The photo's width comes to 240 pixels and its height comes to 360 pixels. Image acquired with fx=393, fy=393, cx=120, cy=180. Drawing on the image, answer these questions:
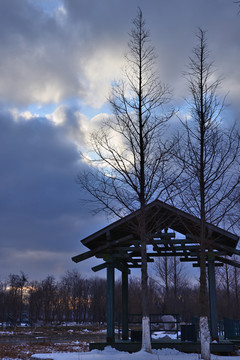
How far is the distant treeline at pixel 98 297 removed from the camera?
144 ft

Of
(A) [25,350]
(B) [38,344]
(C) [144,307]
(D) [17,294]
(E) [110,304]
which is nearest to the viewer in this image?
(C) [144,307]

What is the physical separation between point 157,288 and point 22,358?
66.1 meters

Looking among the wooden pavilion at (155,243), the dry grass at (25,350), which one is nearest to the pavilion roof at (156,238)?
the wooden pavilion at (155,243)

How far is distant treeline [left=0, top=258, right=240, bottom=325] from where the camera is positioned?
43.8 meters

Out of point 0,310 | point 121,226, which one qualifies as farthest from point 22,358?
point 0,310

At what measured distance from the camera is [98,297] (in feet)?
314

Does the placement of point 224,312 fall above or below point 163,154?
below

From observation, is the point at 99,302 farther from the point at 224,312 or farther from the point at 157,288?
the point at 224,312

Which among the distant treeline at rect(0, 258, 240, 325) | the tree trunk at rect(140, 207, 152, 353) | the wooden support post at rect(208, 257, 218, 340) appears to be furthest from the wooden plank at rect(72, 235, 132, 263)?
the distant treeline at rect(0, 258, 240, 325)

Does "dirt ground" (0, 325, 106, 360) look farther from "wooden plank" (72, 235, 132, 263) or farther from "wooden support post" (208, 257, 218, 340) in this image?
"wooden support post" (208, 257, 218, 340)

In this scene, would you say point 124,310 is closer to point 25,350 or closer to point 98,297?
point 25,350

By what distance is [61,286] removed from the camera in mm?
97625

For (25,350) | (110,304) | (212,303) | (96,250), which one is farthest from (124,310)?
(25,350)

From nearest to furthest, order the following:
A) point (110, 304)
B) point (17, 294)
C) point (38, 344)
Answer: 1. point (110, 304)
2. point (38, 344)
3. point (17, 294)
